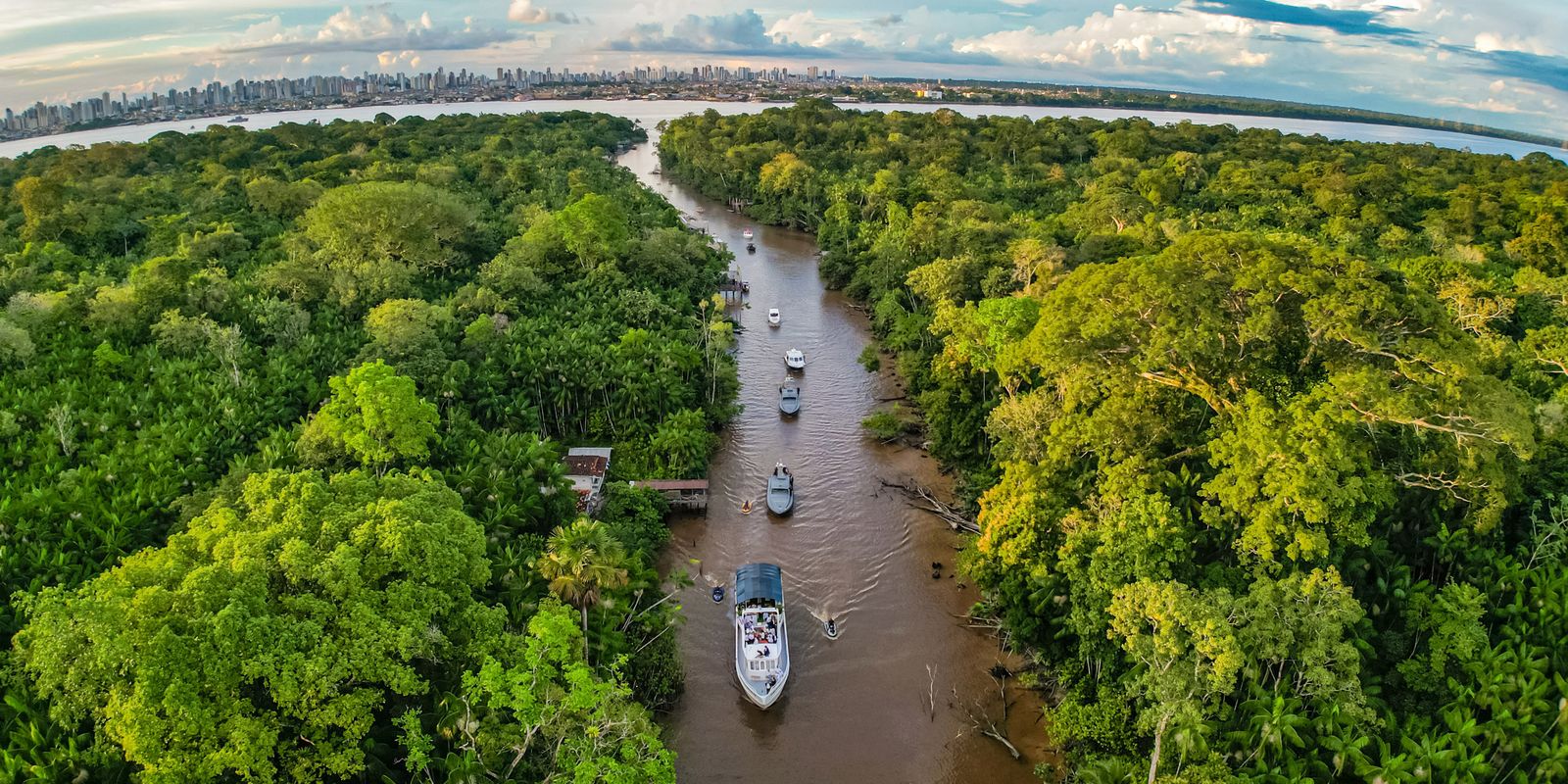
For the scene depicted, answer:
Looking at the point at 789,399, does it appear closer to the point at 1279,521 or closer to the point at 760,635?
the point at 760,635

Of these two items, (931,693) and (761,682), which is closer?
(761,682)

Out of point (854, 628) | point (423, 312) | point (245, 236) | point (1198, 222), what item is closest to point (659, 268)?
point (423, 312)

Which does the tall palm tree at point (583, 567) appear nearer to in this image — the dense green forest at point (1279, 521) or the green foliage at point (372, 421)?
the green foliage at point (372, 421)

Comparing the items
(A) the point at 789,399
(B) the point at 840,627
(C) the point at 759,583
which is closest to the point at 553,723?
(C) the point at 759,583

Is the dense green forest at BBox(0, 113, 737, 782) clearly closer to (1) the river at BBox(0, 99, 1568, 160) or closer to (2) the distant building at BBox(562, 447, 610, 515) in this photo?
(2) the distant building at BBox(562, 447, 610, 515)

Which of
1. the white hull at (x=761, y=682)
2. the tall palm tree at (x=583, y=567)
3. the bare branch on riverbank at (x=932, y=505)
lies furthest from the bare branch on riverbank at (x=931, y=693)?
the tall palm tree at (x=583, y=567)
